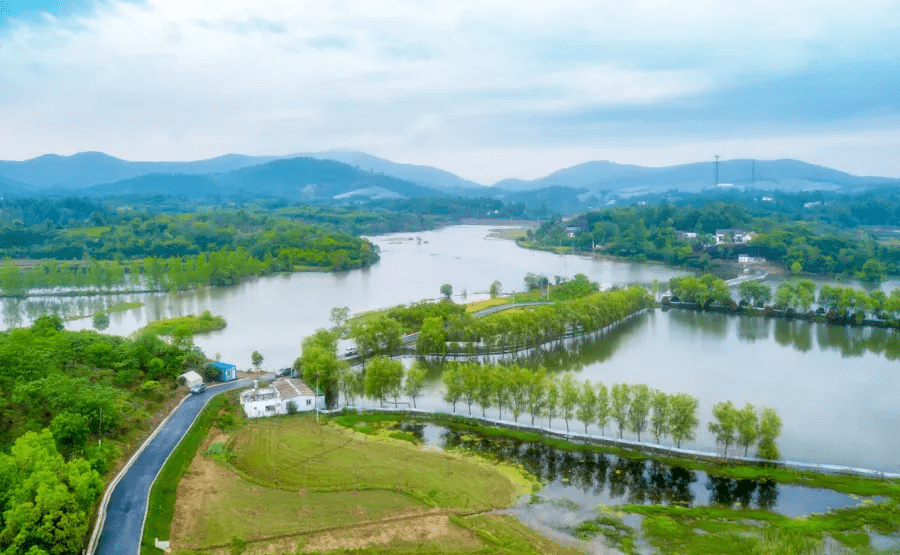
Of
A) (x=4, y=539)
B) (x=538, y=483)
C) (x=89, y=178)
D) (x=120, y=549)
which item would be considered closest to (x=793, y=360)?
(x=538, y=483)

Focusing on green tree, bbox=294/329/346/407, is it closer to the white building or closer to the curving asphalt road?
the white building

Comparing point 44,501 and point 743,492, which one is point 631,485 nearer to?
point 743,492

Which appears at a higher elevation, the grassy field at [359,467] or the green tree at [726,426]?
the green tree at [726,426]

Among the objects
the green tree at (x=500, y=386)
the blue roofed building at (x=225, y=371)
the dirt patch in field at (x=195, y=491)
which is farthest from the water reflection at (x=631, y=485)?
the blue roofed building at (x=225, y=371)

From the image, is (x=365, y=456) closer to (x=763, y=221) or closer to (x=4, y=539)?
(x=4, y=539)

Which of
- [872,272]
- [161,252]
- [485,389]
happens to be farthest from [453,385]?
[161,252]

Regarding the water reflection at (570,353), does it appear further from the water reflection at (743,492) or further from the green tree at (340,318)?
the water reflection at (743,492)
